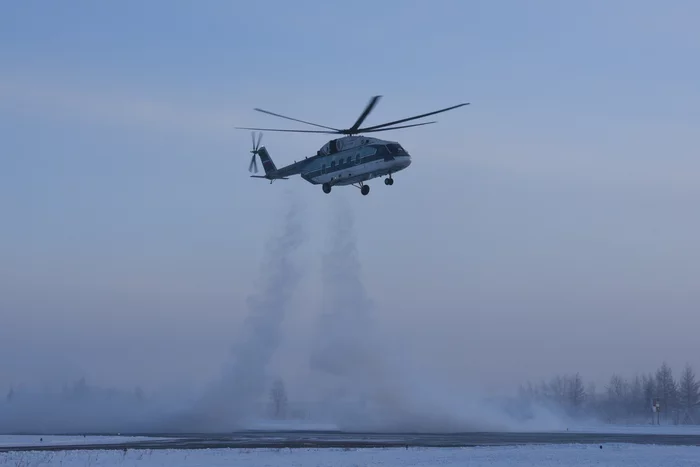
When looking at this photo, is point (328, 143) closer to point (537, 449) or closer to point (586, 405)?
point (537, 449)

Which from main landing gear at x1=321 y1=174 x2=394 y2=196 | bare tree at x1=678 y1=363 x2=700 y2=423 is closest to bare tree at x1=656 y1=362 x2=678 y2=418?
bare tree at x1=678 y1=363 x2=700 y2=423

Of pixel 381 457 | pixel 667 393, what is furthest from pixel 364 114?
pixel 667 393

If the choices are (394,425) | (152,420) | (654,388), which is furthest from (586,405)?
(152,420)

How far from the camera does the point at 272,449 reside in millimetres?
48156

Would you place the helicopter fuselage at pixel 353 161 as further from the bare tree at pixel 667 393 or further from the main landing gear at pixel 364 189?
the bare tree at pixel 667 393

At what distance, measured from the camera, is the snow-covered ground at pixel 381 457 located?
40406 millimetres

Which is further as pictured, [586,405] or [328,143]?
[586,405]

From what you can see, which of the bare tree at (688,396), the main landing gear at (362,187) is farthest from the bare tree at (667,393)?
the main landing gear at (362,187)

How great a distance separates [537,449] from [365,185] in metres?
24.3

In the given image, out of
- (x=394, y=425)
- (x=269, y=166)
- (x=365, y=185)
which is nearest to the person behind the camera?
(x=365, y=185)

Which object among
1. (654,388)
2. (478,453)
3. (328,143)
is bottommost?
(478,453)

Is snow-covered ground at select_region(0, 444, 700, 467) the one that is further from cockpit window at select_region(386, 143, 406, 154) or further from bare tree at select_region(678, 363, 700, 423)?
bare tree at select_region(678, 363, 700, 423)

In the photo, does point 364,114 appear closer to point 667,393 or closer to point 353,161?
point 353,161

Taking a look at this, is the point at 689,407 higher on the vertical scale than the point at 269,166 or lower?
lower
